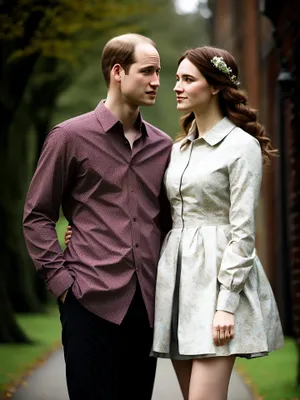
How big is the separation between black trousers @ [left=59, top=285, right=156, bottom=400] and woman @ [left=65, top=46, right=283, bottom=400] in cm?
13

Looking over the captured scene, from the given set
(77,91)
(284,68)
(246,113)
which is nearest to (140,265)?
(246,113)

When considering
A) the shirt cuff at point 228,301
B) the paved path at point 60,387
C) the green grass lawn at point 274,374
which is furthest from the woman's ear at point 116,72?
the green grass lawn at point 274,374

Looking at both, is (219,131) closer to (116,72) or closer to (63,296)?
(116,72)

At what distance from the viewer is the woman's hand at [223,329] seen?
4863 mm

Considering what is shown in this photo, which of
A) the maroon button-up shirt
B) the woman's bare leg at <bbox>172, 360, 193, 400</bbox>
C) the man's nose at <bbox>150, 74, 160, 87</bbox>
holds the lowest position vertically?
the woman's bare leg at <bbox>172, 360, 193, 400</bbox>

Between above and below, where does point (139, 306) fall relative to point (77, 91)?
above

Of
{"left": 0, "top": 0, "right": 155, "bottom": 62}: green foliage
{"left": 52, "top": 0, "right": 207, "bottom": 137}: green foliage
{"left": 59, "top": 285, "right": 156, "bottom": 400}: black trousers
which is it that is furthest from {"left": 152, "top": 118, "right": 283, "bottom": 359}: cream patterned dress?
{"left": 52, "top": 0, "right": 207, "bottom": 137}: green foliage

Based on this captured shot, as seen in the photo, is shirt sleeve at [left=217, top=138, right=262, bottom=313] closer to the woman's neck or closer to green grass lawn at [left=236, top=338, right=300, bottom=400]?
the woman's neck

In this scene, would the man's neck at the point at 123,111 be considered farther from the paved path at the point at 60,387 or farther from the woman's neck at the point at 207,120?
the paved path at the point at 60,387

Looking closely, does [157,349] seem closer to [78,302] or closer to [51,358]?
[78,302]

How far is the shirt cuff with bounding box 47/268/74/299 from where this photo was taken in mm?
5004

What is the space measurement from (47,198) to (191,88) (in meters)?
0.95

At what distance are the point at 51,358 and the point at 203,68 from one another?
8024 mm

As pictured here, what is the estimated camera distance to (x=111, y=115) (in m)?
5.31
